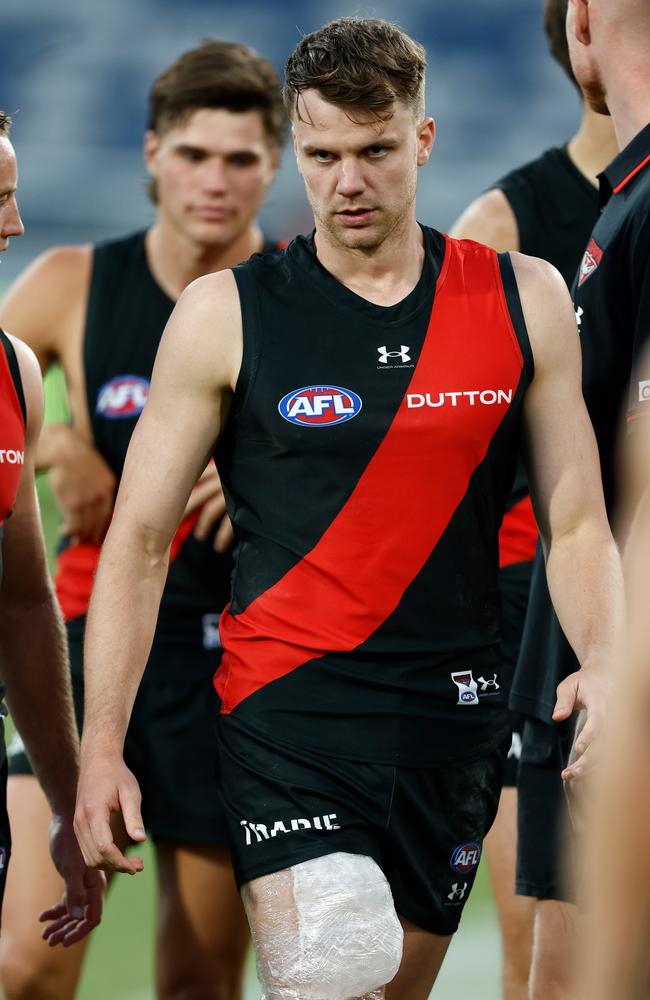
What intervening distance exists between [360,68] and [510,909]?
2.28 meters

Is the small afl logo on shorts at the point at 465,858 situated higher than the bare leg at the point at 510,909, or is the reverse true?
the small afl logo on shorts at the point at 465,858

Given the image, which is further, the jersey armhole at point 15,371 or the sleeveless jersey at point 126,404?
the sleeveless jersey at point 126,404

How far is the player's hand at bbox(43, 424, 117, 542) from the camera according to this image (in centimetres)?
471

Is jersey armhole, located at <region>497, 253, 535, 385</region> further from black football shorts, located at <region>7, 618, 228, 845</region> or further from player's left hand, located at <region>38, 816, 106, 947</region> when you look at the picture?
black football shorts, located at <region>7, 618, 228, 845</region>

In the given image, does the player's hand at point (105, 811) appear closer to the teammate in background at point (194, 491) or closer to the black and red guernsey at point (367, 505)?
the black and red guernsey at point (367, 505)

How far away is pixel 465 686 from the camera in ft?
10.9

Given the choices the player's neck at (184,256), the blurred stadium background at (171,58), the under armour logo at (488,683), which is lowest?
the under armour logo at (488,683)

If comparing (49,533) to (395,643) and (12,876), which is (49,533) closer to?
(12,876)

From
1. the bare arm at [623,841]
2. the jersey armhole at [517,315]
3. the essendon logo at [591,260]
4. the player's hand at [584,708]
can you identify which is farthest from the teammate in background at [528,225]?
the bare arm at [623,841]

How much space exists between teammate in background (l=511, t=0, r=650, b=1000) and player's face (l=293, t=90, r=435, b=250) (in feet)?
1.72

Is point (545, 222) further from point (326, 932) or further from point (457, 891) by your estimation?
point (326, 932)

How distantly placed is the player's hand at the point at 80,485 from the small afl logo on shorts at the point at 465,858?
179 cm

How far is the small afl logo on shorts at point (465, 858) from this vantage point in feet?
11.0

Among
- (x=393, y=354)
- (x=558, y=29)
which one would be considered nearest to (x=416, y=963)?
(x=393, y=354)
